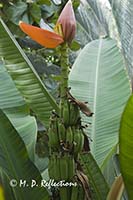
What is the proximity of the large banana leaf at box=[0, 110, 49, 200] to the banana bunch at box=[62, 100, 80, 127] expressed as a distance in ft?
0.52

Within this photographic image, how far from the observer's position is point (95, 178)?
1.01 m

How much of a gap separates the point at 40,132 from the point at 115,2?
80 cm

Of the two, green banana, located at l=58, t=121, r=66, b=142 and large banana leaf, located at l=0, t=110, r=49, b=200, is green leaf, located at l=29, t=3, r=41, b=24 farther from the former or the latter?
green banana, located at l=58, t=121, r=66, b=142

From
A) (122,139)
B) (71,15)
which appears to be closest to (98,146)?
(122,139)

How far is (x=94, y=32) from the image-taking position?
2.55m

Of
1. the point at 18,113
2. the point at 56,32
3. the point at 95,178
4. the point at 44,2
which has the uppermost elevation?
the point at 56,32

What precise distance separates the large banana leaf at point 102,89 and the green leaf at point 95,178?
0.11 meters

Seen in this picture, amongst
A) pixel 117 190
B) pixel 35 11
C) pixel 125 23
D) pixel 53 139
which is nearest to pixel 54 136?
pixel 53 139

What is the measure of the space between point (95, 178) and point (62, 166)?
8.8 inches

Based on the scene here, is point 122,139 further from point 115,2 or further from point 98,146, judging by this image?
point 115,2

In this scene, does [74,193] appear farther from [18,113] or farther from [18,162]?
[18,113]

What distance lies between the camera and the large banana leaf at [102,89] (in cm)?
119

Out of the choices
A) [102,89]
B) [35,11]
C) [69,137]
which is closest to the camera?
[69,137]

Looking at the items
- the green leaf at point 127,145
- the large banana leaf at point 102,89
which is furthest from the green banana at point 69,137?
the large banana leaf at point 102,89
